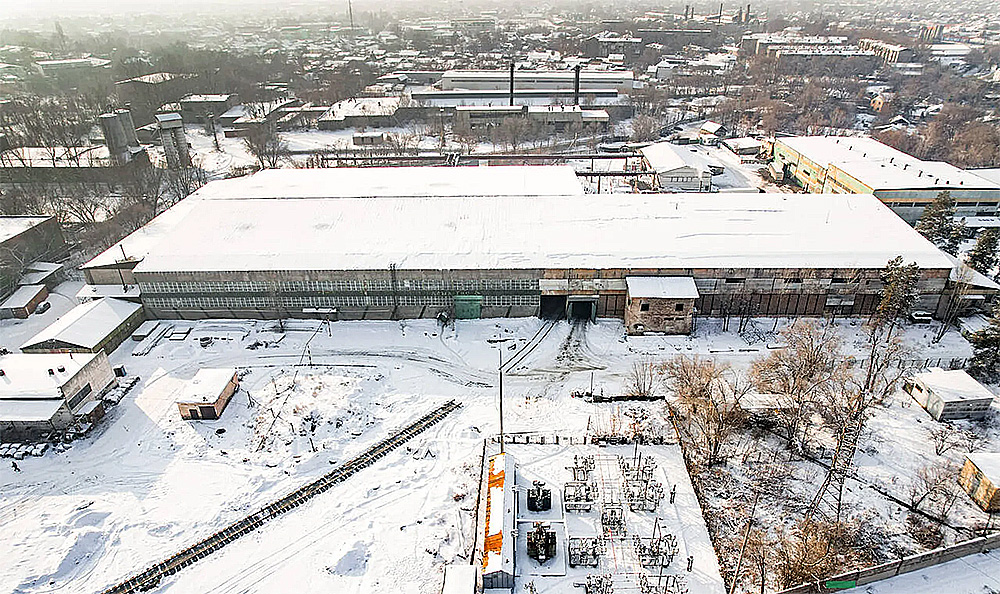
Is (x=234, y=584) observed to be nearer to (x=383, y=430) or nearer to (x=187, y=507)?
(x=187, y=507)

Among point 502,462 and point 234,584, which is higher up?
point 502,462

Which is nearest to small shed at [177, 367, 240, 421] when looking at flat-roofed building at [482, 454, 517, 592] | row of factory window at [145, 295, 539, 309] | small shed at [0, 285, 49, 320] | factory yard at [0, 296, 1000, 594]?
factory yard at [0, 296, 1000, 594]

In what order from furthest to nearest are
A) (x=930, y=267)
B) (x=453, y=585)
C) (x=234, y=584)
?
(x=930, y=267) < (x=234, y=584) < (x=453, y=585)

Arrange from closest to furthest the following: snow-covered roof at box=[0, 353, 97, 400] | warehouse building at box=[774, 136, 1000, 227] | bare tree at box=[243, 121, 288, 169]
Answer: snow-covered roof at box=[0, 353, 97, 400], warehouse building at box=[774, 136, 1000, 227], bare tree at box=[243, 121, 288, 169]

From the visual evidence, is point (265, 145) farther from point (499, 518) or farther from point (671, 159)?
point (499, 518)

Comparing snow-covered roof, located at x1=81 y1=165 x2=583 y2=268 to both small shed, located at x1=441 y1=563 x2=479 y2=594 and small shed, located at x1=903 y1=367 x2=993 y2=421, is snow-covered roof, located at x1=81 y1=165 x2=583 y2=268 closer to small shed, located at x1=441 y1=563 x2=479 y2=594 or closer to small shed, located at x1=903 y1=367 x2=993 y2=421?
small shed, located at x1=903 y1=367 x2=993 y2=421

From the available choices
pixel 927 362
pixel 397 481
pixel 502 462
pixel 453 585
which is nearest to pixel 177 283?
pixel 397 481

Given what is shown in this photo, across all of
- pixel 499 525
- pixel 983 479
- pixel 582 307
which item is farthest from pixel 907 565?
pixel 582 307

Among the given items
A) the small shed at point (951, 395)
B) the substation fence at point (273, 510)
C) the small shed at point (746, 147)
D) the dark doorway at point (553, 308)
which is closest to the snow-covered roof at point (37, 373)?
the substation fence at point (273, 510)
